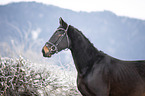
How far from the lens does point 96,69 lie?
2082 millimetres

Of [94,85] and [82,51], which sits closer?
[94,85]

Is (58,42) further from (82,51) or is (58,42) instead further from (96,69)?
(96,69)

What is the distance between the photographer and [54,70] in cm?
423

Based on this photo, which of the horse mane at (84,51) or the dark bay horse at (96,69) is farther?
the horse mane at (84,51)

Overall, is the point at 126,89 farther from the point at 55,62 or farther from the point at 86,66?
the point at 55,62

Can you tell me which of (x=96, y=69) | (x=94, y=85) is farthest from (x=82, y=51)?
(x=94, y=85)

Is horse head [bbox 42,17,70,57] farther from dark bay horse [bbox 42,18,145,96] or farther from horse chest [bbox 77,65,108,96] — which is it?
horse chest [bbox 77,65,108,96]

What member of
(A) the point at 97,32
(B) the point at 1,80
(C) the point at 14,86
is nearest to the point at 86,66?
(C) the point at 14,86

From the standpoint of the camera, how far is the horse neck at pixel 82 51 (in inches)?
85.2

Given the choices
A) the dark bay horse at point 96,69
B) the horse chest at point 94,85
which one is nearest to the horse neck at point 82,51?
the dark bay horse at point 96,69

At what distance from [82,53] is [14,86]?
2.21 metres

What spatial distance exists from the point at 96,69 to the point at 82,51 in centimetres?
36

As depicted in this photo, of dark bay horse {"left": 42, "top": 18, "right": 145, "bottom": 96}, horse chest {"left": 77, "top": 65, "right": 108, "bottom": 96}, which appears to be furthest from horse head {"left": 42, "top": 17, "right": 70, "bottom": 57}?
horse chest {"left": 77, "top": 65, "right": 108, "bottom": 96}

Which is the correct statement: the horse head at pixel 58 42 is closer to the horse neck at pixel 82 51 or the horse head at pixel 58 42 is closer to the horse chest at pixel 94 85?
the horse neck at pixel 82 51
